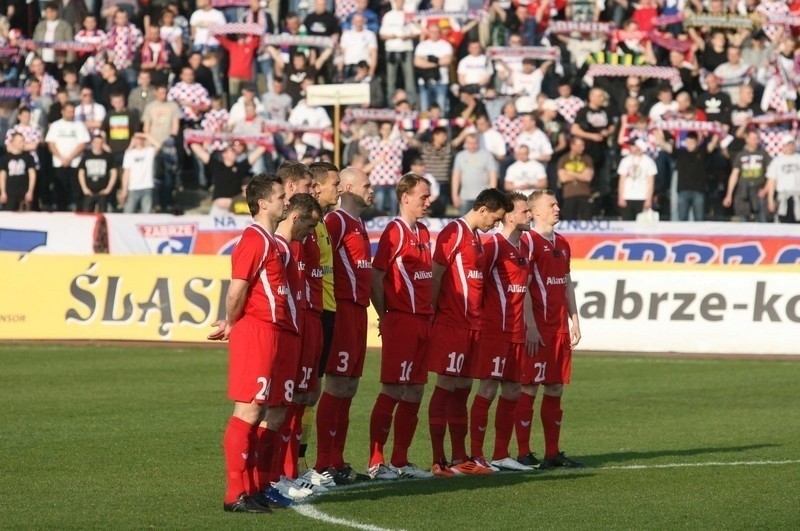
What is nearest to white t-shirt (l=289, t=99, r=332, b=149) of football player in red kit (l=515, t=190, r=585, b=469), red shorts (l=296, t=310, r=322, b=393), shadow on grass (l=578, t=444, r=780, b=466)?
football player in red kit (l=515, t=190, r=585, b=469)

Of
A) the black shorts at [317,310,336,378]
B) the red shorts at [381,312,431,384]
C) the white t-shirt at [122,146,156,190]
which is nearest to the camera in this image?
the black shorts at [317,310,336,378]

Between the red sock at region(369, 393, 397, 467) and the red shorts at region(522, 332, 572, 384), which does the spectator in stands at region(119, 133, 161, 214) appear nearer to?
the red shorts at region(522, 332, 572, 384)

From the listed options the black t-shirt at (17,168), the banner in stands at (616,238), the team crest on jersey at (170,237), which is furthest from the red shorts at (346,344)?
the black t-shirt at (17,168)

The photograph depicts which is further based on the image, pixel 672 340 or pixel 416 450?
pixel 672 340

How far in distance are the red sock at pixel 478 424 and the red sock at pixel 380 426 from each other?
822mm

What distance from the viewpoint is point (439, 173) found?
2708cm

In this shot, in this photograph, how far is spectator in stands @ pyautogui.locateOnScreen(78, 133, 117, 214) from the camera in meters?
27.3

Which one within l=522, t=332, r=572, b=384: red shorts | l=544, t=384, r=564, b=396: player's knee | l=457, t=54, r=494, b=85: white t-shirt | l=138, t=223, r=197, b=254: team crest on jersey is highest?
l=457, t=54, r=494, b=85: white t-shirt

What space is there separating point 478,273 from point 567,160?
14.2m

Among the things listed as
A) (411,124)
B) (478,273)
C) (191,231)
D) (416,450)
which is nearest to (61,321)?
(191,231)

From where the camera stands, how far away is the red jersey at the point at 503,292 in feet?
41.7

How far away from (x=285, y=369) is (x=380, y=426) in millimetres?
2014

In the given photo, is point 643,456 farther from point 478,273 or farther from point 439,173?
point 439,173

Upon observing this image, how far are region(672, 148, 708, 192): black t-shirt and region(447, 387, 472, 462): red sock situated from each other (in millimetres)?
14656
